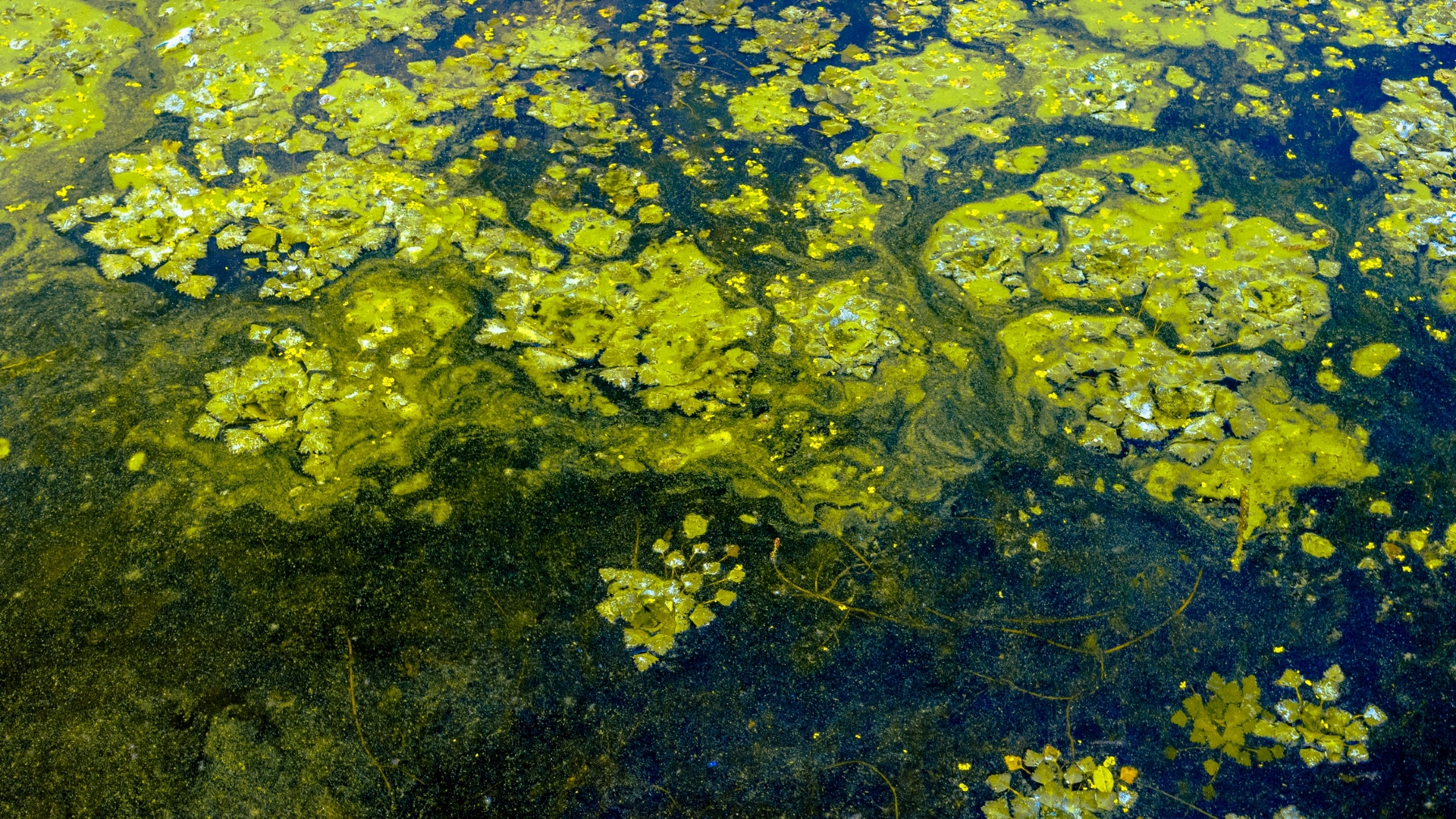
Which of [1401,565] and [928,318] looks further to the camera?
[928,318]

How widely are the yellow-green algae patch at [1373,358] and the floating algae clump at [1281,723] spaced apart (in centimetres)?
176

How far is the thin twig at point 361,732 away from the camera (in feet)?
10.3

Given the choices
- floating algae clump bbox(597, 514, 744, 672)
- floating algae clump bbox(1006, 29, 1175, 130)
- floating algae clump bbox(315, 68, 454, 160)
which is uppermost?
floating algae clump bbox(1006, 29, 1175, 130)

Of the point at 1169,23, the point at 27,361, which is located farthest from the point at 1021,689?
the point at 1169,23

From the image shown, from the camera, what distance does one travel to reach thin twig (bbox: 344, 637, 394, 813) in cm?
314

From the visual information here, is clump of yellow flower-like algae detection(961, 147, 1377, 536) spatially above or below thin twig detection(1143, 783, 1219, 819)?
above

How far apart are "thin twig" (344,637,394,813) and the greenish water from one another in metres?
0.02

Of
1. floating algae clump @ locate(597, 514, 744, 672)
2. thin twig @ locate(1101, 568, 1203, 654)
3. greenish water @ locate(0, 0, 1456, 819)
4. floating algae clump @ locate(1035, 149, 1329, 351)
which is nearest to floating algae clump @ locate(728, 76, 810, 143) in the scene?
greenish water @ locate(0, 0, 1456, 819)

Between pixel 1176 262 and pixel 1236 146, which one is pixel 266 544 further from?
pixel 1236 146

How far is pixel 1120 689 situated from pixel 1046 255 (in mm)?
2505

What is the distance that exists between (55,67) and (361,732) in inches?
225

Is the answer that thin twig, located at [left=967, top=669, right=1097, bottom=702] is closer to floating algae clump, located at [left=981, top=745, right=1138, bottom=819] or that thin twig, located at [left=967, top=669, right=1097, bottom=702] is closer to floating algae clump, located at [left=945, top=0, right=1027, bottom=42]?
floating algae clump, located at [left=981, top=745, right=1138, bottom=819]

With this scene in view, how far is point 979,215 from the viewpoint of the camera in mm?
5191

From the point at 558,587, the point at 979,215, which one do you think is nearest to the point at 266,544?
the point at 558,587
